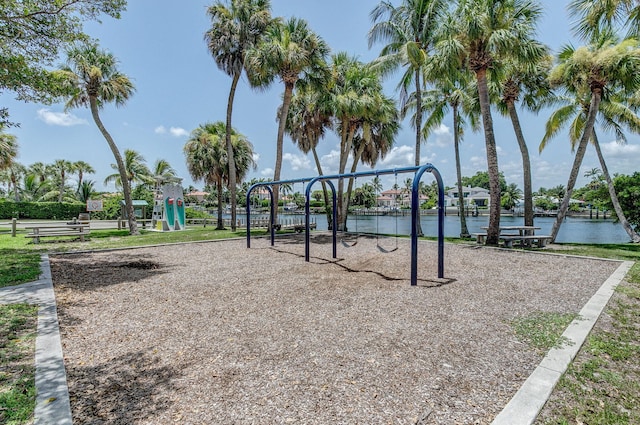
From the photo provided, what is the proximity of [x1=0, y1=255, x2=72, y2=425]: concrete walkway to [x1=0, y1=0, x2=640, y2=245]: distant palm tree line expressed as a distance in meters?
11.6

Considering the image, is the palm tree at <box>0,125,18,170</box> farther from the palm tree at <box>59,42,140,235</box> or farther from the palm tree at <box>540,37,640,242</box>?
the palm tree at <box>540,37,640,242</box>

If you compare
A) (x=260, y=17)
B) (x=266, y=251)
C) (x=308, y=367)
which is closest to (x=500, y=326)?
(x=308, y=367)

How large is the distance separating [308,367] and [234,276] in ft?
14.2

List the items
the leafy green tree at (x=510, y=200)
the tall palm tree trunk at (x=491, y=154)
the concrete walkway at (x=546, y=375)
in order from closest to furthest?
the concrete walkway at (x=546, y=375)
the tall palm tree trunk at (x=491, y=154)
the leafy green tree at (x=510, y=200)

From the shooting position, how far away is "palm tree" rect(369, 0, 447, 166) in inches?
578

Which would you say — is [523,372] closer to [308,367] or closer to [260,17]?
[308,367]

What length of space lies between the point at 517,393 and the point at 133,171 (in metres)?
41.7

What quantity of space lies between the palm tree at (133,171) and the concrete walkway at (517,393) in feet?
116

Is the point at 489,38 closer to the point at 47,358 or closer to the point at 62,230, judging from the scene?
the point at 47,358

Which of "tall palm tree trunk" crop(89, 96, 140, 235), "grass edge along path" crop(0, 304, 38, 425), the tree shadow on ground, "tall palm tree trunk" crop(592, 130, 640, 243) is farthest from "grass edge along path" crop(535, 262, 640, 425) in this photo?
"tall palm tree trunk" crop(89, 96, 140, 235)

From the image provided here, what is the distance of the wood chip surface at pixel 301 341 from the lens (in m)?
2.50

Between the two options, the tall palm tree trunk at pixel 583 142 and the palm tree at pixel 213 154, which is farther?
the palm tree at pixel 213 154

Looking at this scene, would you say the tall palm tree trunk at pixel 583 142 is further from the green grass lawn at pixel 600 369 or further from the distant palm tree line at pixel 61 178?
the distant palm tree line at pixel 61 178

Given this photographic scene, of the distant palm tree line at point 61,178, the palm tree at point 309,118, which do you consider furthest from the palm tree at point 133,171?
the palm tree at point 309,118
